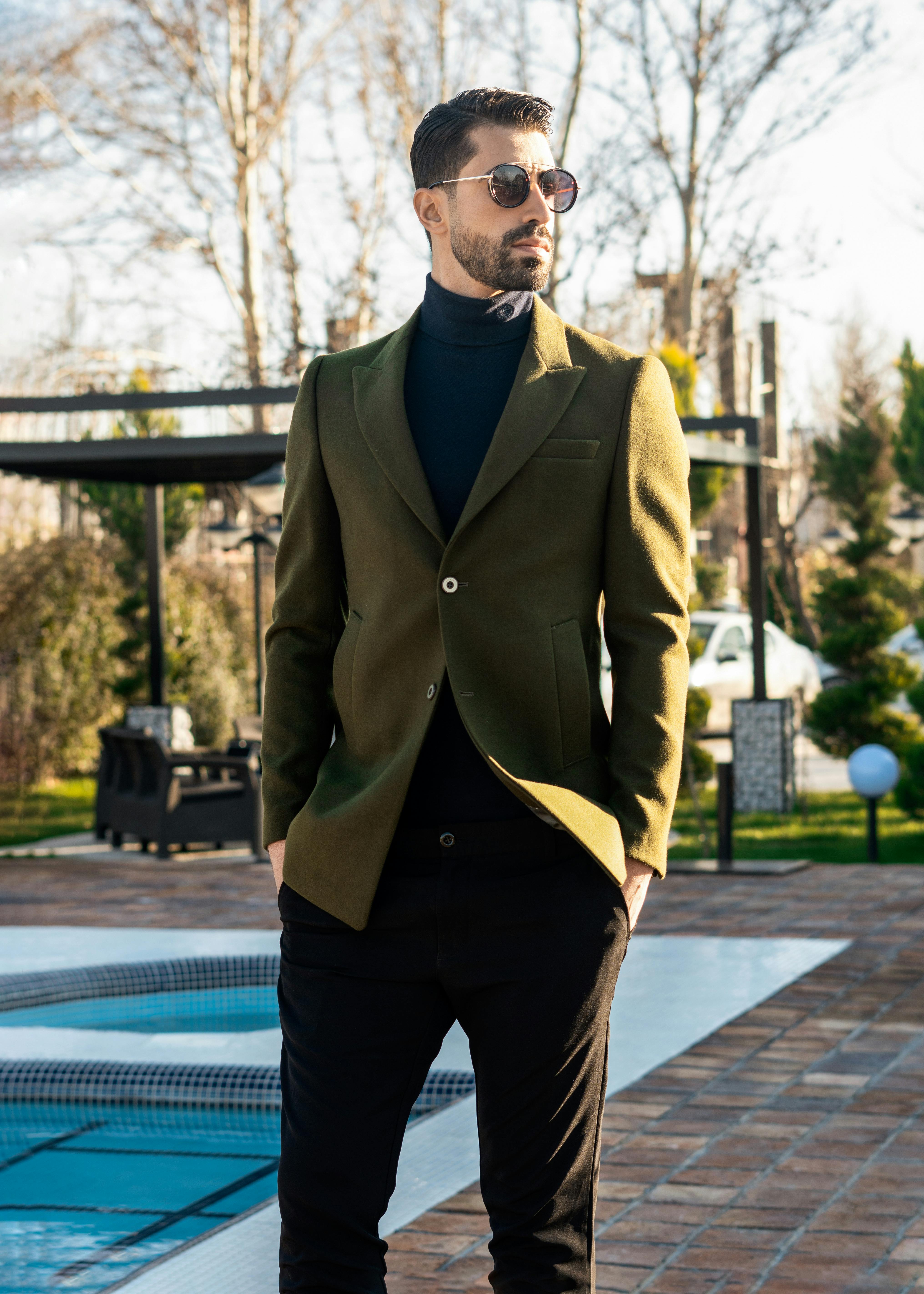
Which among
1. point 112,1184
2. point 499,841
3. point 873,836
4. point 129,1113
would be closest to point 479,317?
point 499,841

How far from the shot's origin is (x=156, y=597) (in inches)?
592

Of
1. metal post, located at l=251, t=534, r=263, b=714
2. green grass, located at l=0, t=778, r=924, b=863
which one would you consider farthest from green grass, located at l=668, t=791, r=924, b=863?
metal post, located at l=251, t=534, r=263, b=714

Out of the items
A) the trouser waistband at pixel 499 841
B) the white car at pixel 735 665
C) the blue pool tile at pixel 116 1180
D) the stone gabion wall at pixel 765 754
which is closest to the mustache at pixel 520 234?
the trouser waistband at pixel 499 841

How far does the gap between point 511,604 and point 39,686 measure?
54.7 feet

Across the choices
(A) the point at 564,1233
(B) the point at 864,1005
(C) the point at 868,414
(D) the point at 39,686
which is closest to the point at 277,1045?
(B) the point at 864,1005

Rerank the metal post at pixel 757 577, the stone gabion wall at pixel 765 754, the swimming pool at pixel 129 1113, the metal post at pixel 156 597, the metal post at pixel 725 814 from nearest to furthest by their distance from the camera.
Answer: the swimming pool at pixel 129 1113 < the metal post at pixel 725 814 < the stone gabion wall at pixel 765 754 < the metal post at pixel 757 577 < the metal post at pixel 156 597

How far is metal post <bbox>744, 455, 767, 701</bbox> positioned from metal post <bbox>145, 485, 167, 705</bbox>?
5.62m

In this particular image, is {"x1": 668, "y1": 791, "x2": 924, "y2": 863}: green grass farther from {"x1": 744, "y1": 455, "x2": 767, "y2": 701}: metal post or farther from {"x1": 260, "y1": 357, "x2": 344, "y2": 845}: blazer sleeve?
{"x1": 260, "y1": 357, "x2": 344, "y2": 845}: blazer sleeve

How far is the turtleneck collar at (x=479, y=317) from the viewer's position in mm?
2242

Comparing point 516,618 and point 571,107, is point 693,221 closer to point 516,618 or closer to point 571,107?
point 571,107

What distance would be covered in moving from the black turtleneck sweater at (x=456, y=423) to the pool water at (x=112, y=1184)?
1987 mm

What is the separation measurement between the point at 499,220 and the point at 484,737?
A: 2.42 feet

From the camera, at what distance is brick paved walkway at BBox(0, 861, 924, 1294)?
3324 millimetres

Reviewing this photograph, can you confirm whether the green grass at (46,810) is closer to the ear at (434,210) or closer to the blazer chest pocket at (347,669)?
the blazer chest pocket at (347,669)
